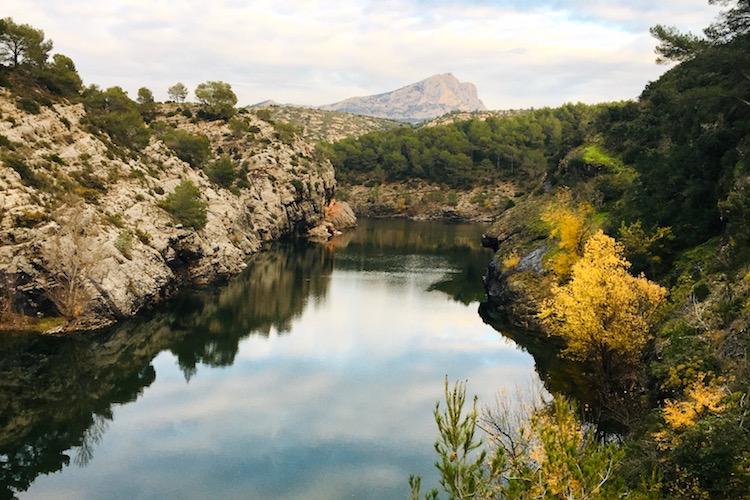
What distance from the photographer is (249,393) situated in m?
52.1

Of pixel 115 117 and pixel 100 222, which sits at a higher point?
pixel 115 117

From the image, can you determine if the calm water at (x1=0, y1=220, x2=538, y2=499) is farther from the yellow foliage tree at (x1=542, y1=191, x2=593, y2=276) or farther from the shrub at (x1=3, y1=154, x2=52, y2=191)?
the shrub at (x1=3, y1=154, x2=52, y2=191)

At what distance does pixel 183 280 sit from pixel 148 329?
2148 cm

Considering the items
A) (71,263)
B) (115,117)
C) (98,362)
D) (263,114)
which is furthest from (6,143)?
(263,114)

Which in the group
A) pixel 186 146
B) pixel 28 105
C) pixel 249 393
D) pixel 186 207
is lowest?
pixel 249 393

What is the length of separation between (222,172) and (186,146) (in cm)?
958

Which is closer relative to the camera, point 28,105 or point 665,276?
point 665,276

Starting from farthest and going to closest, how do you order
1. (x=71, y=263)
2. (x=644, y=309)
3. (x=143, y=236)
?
(x=143, y=236) → (x=71, y=263) → (x=644, y=309)

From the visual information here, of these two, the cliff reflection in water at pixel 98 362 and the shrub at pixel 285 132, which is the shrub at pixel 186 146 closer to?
the shrub at pixel 285 132

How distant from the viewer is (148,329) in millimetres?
70188

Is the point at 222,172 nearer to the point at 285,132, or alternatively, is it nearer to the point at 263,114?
the point at 285,132

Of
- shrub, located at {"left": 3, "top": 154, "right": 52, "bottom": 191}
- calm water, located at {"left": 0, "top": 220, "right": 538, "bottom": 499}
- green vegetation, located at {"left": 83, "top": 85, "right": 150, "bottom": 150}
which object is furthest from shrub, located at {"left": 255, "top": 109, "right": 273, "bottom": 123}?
shrub, located at {"left": 3, "top": 154, "right": 52, "bottom": 191}

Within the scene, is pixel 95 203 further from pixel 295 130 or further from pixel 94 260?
pixel 295 130

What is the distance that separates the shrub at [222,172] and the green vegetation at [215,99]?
97.2 feet
